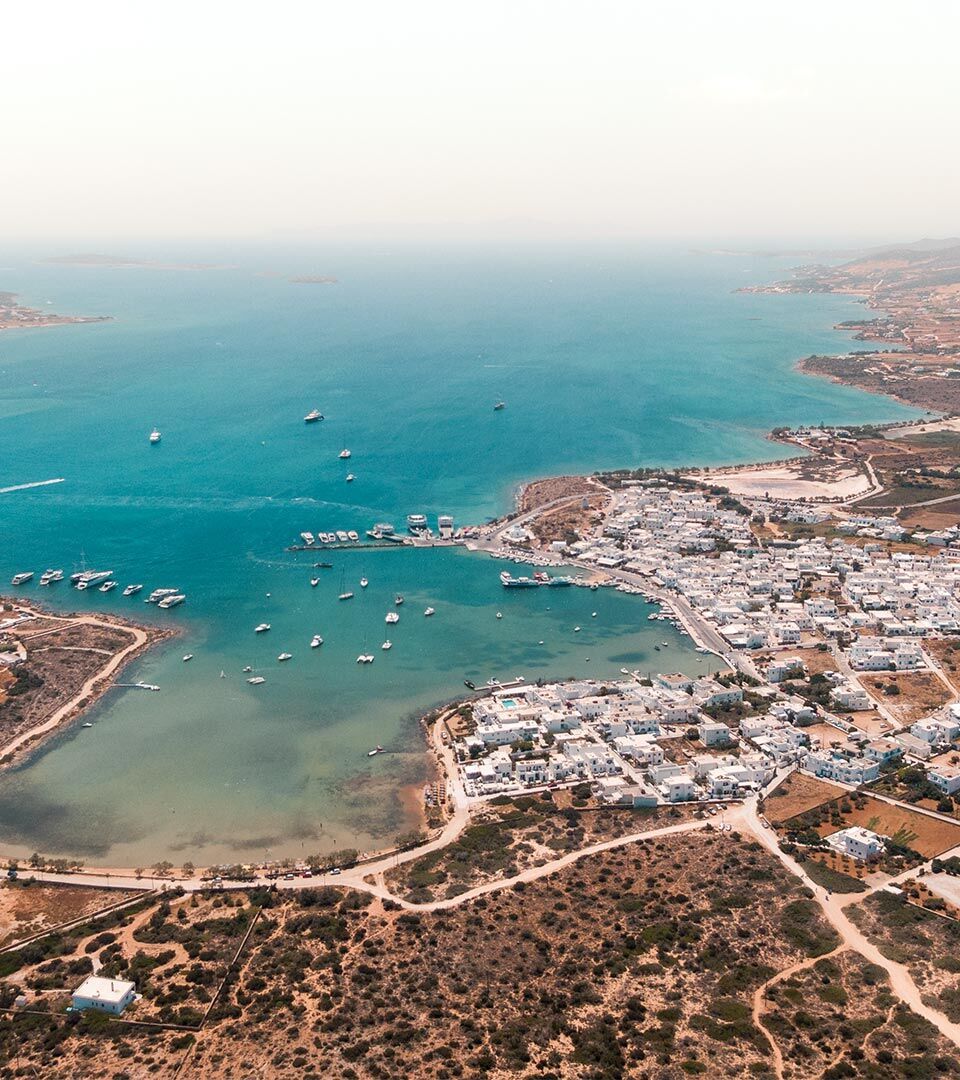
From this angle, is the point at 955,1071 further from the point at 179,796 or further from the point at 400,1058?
the point at 179,796

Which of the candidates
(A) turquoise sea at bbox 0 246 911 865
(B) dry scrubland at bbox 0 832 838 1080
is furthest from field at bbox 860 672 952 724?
(B) dry scrubland at bbox 0 832 838 1080

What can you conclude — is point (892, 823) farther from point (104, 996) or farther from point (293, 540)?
point (293, 540)

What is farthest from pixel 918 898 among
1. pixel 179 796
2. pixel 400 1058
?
pixel 179 796

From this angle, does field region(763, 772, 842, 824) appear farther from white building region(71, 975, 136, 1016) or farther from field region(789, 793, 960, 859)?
white building region(71, 975, 136, 1016)

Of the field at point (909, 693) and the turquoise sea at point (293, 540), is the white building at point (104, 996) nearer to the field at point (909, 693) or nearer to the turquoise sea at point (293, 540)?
the turquoise sea at point (293, 540)

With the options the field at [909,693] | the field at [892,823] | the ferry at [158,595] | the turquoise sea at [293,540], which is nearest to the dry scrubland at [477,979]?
the field at [892,823]
